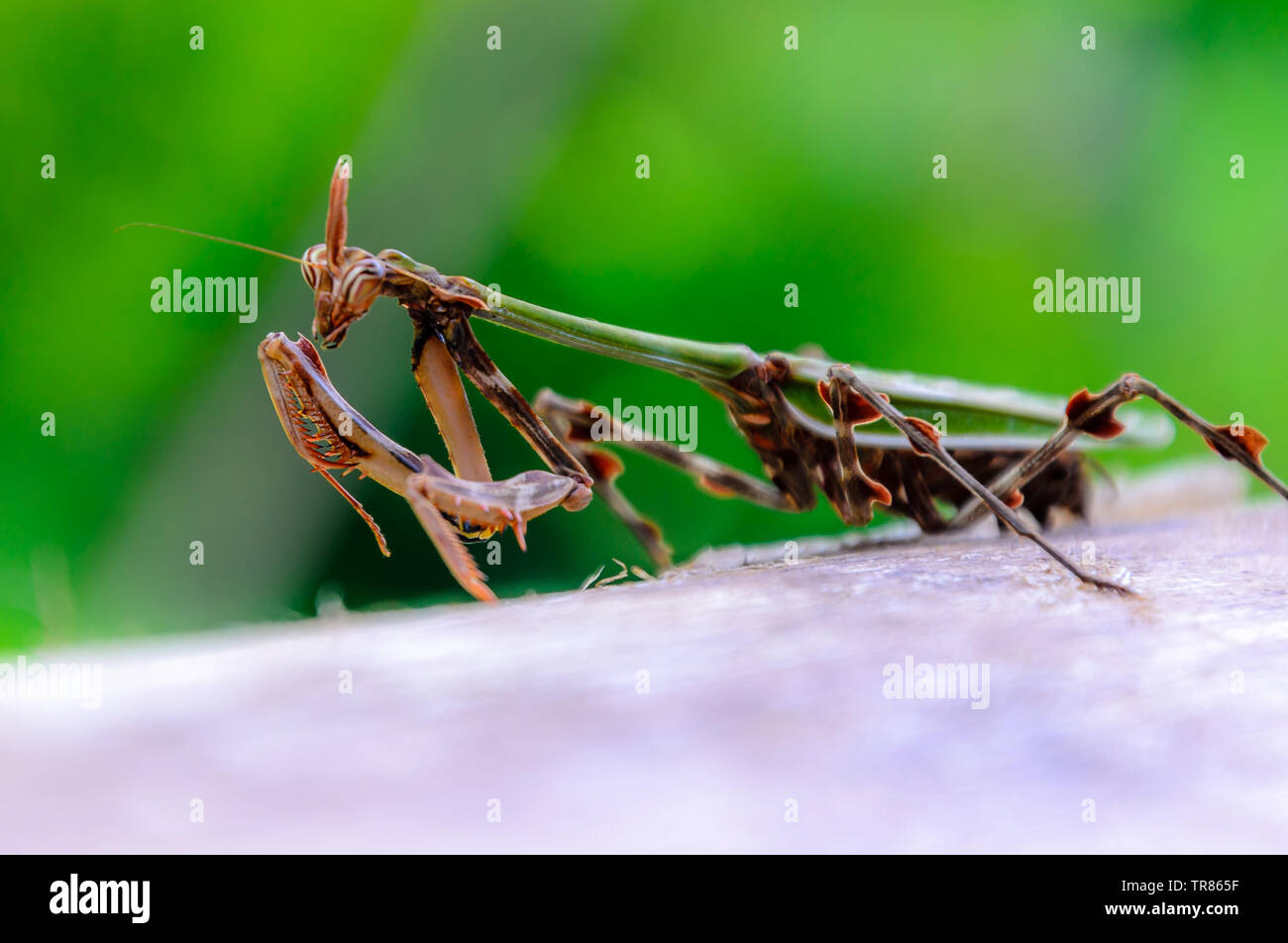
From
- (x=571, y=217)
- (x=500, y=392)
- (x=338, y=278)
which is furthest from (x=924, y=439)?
(x=571, y=217)

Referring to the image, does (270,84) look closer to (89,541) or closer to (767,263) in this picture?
(89,541)

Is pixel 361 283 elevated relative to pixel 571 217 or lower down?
lower down

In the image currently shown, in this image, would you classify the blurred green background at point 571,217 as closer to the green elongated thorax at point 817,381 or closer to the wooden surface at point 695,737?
the green elongated thorax at point 817,381

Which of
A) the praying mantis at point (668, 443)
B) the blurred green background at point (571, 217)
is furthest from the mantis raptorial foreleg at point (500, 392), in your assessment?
the blurred green background at point (571, 217)

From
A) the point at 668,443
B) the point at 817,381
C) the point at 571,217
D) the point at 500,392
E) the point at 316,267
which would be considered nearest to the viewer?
the point at 316,267

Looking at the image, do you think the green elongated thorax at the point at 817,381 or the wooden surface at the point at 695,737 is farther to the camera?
the green elongated thorax at the point at 817,381

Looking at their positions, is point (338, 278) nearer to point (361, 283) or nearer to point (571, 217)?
point (361, 283)

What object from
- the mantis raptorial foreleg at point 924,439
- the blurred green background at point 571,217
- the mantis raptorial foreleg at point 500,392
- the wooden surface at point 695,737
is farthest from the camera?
the blurred green background at point 571,217
